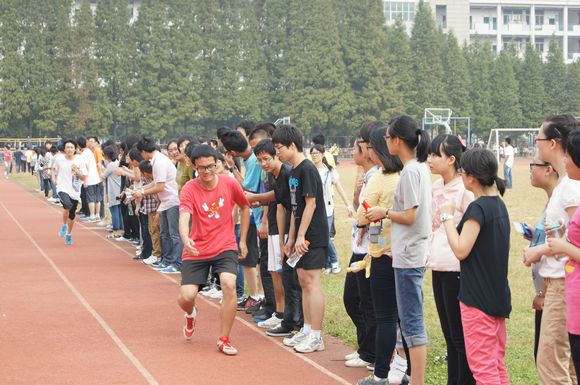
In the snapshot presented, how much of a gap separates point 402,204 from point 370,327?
55.1 inches

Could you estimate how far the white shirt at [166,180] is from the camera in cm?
1234

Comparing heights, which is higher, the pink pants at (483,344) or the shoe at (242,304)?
the pink pants at (483,344)

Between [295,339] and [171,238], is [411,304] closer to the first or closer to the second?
[295,339]

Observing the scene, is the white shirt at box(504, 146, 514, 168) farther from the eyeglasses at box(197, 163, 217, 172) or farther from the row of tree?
the row of tree

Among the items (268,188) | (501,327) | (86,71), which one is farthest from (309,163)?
(86,71)

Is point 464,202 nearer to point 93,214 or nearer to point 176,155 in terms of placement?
point 176,155

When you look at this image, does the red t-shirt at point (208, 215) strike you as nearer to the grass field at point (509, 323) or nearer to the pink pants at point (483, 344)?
the grass field at point (509, 323)

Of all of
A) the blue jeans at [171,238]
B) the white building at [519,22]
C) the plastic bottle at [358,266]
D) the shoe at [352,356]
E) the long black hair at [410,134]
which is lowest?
the shoe at [352,356]

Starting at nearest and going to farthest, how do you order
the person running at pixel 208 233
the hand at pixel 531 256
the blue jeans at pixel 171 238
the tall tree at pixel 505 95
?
1. the hand at pixel 531 256
2. the person running at pixel 208 233
3. the blue jeans at pixel 171 238
4. the tall tree at pixel 505 95

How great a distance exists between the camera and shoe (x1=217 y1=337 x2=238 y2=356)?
7.76 metres

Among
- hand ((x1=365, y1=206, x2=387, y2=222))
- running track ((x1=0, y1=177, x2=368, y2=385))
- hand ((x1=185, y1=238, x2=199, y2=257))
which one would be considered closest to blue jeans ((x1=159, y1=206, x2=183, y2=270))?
running track ((x1=0, y1=177, x2=368, y2=385))

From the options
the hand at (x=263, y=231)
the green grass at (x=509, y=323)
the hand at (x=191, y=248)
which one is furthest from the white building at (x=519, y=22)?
the hand at (x=191, y=248)

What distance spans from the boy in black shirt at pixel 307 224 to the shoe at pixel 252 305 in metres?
1.91

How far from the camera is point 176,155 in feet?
42.0
